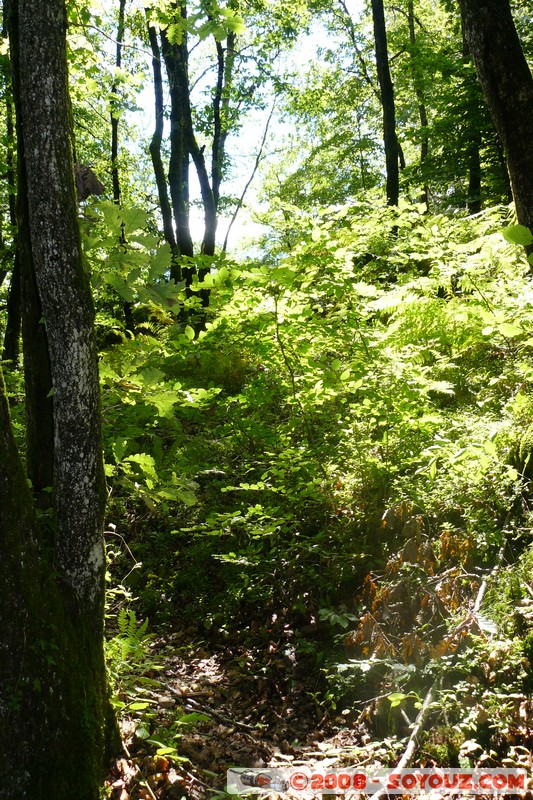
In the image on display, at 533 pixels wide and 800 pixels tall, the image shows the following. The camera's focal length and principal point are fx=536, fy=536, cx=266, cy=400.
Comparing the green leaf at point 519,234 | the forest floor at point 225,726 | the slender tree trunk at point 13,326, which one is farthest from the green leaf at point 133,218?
the slender tree trunk at point 13,326

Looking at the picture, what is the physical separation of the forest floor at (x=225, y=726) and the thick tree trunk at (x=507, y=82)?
110 inches

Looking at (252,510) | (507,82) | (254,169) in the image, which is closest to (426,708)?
(252,510)

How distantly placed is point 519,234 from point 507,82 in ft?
5.12

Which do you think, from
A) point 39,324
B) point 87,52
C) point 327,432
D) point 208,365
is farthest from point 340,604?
point 87,52

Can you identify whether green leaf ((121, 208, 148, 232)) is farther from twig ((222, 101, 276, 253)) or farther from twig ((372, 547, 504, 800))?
twig ((222, 101, 276, 253))

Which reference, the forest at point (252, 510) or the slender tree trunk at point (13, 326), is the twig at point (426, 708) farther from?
the slender tree trunk at point (13, 326)

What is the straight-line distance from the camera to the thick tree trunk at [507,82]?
2434 mm

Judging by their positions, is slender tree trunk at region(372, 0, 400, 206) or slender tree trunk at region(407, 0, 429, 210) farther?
slender tree trunk at region(407, 0, 429, 210)

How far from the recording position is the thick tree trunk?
243 cm

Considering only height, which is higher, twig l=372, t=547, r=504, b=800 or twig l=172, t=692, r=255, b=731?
twig l=372, t=547, r=504, b=800

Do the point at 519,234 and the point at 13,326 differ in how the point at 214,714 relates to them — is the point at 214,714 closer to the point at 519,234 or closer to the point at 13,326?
the point at 519,234

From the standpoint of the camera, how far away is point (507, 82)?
251 cm

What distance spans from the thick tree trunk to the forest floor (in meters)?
2.80

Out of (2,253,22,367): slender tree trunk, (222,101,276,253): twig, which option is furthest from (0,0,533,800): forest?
(222,101,276,253): twig
